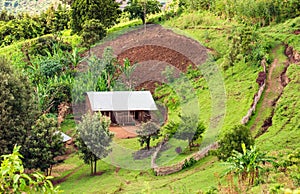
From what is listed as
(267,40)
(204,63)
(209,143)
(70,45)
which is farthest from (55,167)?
(70,45)

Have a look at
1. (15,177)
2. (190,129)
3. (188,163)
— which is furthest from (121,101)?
(15,177)

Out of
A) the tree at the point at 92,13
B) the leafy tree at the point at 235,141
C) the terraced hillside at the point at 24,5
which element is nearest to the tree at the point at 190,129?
the leafy tree at the point at 235,141

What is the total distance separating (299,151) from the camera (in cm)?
1709

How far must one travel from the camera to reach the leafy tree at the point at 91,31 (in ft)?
134

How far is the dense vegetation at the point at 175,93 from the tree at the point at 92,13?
0.30 feet

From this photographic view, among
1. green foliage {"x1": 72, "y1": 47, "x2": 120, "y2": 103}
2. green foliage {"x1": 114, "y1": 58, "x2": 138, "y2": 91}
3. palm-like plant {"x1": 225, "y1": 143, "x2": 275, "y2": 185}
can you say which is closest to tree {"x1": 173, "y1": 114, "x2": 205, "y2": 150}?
palm-like plant {"x1": 225, "y1": 143, "x2": 275, "y2": 185}

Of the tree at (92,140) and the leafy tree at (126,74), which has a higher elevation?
the leafy tree at (126,74)

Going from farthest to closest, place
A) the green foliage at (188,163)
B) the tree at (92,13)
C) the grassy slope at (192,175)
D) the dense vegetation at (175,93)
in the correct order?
the tree at (92,13)
the green foliage at (188,163)
the grassy slope at (192,175)
the dense vegetation at (175,93)

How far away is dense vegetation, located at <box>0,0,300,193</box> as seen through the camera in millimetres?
19719

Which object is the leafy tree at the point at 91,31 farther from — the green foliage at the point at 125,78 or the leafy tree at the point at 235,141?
the leafy tree at the point at 235,141

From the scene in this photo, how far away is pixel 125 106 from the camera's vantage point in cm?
3109

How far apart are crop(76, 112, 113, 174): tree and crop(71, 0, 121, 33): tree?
2045cm

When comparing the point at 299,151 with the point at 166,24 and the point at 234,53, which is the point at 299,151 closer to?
the point at 234,53

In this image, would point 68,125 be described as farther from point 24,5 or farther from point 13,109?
point 24,5
